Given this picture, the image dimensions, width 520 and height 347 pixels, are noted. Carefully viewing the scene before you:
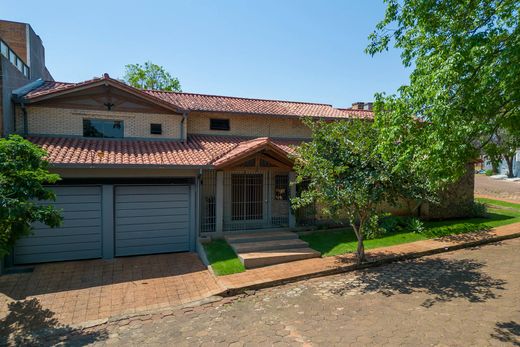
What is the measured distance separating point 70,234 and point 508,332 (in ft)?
38.3

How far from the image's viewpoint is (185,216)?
11711 mm

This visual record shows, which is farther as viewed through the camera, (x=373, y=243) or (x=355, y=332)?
(x=373, y=243)

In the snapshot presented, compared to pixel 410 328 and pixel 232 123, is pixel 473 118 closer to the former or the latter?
pixel 410 328

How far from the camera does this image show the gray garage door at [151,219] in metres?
11.0

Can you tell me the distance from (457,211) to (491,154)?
10805 mm

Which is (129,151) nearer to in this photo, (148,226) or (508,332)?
(148,226)

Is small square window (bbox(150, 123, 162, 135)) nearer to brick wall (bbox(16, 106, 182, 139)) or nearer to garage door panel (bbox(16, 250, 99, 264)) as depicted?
brick wall (bbox(16, 106, 182, 139))

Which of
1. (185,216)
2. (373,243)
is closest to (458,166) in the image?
(373,243)

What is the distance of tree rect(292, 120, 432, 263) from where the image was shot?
880cm

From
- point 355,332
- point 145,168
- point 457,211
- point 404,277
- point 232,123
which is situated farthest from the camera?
point 457,211

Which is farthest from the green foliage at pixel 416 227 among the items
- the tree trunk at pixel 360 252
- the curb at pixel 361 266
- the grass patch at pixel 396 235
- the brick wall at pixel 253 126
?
the brick wall at pixel 253 126

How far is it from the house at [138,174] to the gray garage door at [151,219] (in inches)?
1.3

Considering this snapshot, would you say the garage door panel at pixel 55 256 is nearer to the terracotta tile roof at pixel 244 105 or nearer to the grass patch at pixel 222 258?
the grass patch at pixel 222 258

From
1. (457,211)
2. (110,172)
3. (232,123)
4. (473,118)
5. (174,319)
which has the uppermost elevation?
(232,123)
